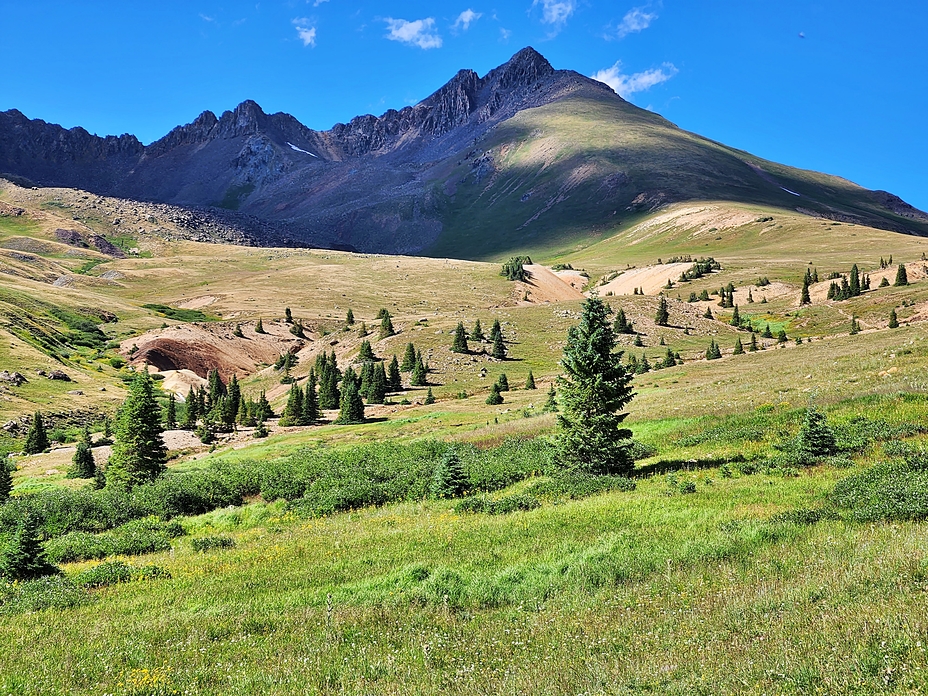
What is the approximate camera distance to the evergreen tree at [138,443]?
32438 mm

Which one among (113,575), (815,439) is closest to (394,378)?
(815,439)

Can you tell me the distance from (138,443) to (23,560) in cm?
2236

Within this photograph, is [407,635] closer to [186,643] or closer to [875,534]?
[186,643]

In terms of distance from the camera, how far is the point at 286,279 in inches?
5906

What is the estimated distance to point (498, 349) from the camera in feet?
237

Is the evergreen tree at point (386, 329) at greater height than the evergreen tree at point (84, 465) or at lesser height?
greater

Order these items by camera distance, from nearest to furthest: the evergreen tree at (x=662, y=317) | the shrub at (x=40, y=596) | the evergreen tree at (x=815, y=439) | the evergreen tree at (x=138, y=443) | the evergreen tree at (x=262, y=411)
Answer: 1. the shrub at (x=40, y=596)
2. the evergreen tree at (x=815, y=439)
3. the evergreen tree at (x=138, y=443)
4. the evergreen tree at (x=262, y=411)
5. the evergreen tree at (x=662, y=317)

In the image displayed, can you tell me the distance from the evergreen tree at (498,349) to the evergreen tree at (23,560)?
2351 inches

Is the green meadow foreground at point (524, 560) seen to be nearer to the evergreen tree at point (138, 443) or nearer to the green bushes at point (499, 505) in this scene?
the green bushes at point (499, 505)

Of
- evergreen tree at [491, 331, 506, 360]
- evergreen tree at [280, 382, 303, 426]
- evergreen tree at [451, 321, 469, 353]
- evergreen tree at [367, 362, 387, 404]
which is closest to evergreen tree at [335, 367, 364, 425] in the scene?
evergreen tree at [280, 382, 303, 426]

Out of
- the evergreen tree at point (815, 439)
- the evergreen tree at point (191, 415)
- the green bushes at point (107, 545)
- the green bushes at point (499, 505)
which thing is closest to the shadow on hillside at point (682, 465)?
the evergreen tree at point (815, 439)

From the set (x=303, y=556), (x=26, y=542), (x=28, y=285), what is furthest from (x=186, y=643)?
(x=28, y=285)

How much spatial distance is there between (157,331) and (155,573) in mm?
96533

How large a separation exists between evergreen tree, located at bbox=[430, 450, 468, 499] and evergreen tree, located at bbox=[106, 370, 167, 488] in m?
21.2
